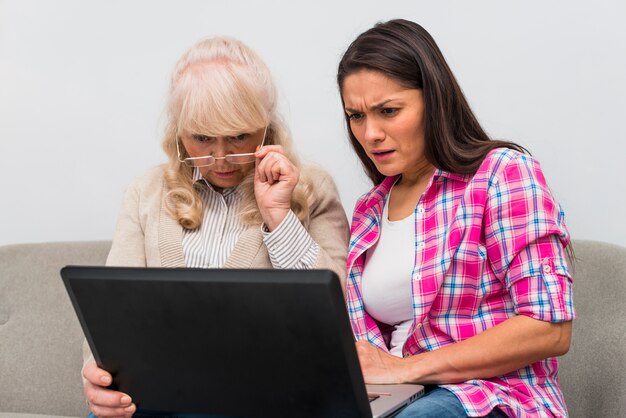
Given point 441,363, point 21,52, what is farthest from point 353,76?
point 21,52

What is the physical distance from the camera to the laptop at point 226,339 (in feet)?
3.76

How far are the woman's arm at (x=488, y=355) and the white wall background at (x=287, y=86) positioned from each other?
67cm

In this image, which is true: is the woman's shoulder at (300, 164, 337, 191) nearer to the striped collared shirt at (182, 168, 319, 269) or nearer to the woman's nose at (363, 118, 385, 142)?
the striped collared shirt at (182, 168, 319, 269)

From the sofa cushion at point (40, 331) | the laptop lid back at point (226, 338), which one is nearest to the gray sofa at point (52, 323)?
the sofa cushion at point (40, 331)

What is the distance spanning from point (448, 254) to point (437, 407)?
0.27 metres

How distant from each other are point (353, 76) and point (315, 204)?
0.38 meters

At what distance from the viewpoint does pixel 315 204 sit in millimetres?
A: 1929

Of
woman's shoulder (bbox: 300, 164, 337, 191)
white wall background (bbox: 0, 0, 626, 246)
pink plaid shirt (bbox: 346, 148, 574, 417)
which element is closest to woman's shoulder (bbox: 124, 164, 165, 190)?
white wall background (bbox: 0, 0, 626, 246)

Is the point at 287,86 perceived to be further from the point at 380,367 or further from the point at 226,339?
the point at 226,339

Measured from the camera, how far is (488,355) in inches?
57.9

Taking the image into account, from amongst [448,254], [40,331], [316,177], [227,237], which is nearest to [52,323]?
[40,331]

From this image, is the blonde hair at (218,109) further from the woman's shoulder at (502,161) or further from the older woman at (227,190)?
the woman's shoulder at (502,161)

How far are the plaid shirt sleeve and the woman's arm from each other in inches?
1.1

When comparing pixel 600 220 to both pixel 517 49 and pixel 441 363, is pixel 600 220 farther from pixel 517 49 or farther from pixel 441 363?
pixel 441 363
